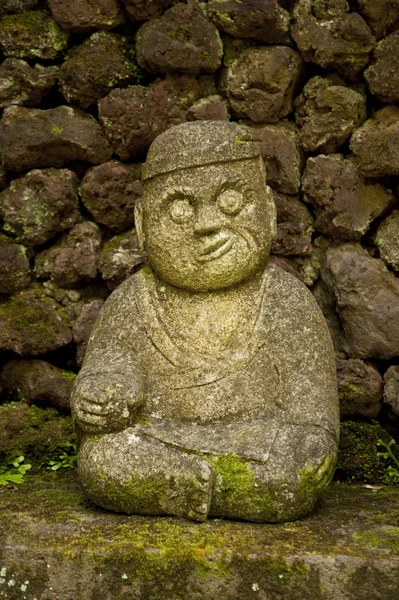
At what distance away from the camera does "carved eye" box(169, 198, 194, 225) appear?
366cm

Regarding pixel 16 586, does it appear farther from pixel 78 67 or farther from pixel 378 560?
pixel 78 67

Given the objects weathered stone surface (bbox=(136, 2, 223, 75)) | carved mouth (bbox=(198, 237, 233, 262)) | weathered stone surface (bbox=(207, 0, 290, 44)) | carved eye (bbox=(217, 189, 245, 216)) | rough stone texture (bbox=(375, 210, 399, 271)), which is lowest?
rough stone texture (bbox=(375, 210, 399, 271))

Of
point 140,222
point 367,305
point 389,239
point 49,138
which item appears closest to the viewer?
point 140,222

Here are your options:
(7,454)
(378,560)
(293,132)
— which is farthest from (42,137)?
(378,560)

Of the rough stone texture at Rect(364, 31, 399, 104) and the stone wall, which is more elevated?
the rough stone texture at Rect(364, 31, 399, 104)

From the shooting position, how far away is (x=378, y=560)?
286 centimetres

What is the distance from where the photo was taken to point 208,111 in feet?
15.4

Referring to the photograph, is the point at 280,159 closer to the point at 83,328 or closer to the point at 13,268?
the point at 83,328

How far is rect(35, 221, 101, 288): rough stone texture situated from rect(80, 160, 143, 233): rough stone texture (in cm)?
12

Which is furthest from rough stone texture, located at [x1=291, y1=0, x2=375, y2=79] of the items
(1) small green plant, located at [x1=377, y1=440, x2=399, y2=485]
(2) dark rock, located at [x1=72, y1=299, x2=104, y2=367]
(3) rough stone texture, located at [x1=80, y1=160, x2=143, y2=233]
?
(1) small green plant, located at [x1=377, y1=440, x2=399, y2=485]

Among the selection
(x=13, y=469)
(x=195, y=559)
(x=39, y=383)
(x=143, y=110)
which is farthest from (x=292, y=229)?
(x=195, y=559)

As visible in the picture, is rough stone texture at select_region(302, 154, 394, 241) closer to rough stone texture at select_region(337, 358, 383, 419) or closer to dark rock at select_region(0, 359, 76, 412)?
rough stone texture at select_region(337, 358, 383, 419)

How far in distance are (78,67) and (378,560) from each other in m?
3.16

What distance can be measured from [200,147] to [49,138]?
1358mm
